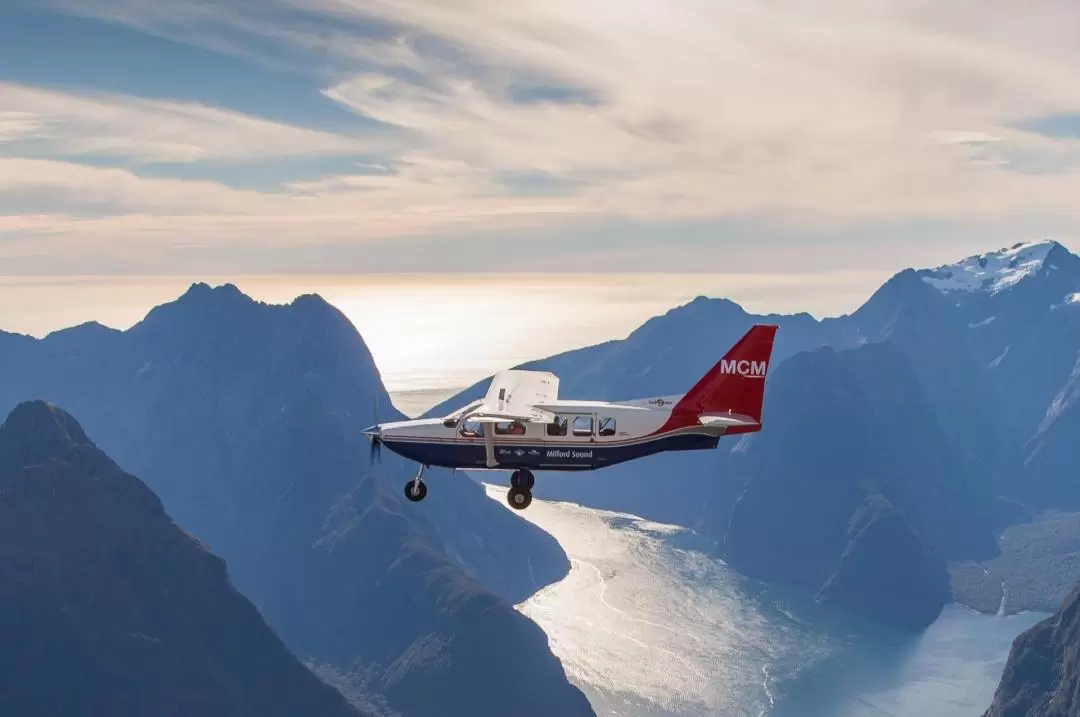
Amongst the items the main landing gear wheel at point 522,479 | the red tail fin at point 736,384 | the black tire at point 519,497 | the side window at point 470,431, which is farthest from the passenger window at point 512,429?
the red tail fin at point 736,384

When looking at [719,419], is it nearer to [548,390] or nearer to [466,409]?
[548,390]

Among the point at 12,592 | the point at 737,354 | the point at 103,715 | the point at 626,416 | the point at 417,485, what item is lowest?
the point at 103,715

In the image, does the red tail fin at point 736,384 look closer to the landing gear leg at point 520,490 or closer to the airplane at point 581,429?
the airplane at point 581,429

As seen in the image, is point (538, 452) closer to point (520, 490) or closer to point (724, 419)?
point (520, 490)

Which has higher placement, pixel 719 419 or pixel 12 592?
pixel 719 419

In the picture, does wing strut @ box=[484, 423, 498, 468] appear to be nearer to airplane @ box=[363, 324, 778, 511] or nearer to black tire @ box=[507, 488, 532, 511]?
airplane @ box=[363, 324, 778, 511]

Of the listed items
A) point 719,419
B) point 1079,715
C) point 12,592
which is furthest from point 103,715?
point 1079,715

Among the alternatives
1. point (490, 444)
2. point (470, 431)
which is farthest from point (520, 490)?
point (470, 431)
